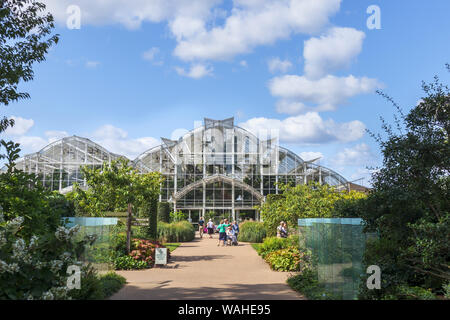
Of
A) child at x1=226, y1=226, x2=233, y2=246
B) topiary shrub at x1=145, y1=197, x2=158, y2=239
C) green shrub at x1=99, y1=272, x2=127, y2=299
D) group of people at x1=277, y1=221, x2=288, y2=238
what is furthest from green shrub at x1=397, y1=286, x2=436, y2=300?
child at x1=226, y1=226, x2=233, y2=246

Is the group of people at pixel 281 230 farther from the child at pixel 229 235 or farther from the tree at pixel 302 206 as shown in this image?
the child at pixel 229 235

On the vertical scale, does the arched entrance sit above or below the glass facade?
above

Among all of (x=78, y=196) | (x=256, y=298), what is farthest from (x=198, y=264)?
(x=256, y=298)

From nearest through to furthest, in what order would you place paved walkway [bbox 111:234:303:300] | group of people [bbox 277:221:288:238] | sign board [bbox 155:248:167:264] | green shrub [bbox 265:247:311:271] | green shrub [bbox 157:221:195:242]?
paved walkway [bbox 111:234:303:300], green shrub [bbox 265:247:311:271], sign board [bbox 155:248:167:264], group of people [bbox 277:221:288:238], green shrub [bbox 157:221:195:242]

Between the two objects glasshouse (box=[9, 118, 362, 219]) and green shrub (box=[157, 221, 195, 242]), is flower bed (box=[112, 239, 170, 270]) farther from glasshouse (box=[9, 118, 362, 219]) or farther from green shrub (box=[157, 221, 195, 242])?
glasshouse (box=[9, 118, 362, 219])

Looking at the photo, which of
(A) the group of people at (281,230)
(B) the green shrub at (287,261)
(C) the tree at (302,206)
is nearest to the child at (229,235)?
(C) the tree at (302,206)

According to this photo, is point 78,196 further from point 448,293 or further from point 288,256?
point 448,293

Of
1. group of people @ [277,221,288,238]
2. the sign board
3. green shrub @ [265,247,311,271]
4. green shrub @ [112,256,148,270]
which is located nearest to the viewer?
green shrub @ [265,247,311,271]

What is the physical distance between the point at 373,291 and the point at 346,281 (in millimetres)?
1048

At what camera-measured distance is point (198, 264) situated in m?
15.0

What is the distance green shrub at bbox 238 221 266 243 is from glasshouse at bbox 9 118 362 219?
40.7 feet

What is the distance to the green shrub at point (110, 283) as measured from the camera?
→ 8.52 metres

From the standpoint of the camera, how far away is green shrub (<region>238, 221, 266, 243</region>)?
26.3m
